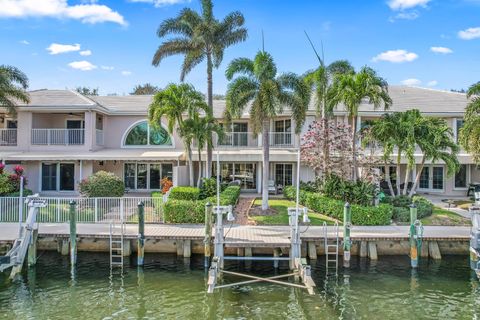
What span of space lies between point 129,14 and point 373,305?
53.2 ft

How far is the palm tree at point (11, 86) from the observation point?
24.7 meters

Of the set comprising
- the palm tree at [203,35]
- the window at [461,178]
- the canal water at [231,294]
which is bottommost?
the canal water at [231,294]

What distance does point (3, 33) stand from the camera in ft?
71.3

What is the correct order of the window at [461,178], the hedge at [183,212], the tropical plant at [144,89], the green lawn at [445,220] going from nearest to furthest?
the hedge at [183,212] < the green lawn at [445,220] < the window at [461,178] < the tropical plant at [144,89]

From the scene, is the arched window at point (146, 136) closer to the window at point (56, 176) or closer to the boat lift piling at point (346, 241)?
the window at point (56, 176)

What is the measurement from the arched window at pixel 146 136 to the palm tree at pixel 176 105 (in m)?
6.34

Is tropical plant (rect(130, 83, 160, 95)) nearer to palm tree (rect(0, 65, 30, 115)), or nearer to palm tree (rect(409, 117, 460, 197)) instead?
palm tree (rect(0, 65, 30, 115))

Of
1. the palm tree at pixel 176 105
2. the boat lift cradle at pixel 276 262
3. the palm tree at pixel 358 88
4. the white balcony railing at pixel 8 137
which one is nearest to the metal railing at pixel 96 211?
the boat lift cradle at pixel 276 262

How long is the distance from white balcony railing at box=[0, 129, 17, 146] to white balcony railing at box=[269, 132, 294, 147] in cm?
1850

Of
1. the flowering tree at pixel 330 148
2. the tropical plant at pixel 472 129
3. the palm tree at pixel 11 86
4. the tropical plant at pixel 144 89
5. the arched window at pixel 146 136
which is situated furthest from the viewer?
the tropical plant at pixel 144 89

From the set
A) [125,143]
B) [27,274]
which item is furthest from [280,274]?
[125,143]

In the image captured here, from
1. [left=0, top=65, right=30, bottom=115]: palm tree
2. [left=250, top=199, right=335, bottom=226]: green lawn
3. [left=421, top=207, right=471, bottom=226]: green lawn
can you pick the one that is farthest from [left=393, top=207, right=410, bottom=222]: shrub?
[left=0, top=65, right=30, bottom=115]: palm tree

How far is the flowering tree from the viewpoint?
72.7ft

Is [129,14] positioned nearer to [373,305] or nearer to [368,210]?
[368,210]
